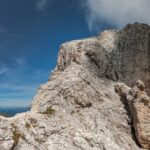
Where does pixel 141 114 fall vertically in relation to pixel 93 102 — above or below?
below

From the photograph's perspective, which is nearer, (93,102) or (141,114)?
(141,114)

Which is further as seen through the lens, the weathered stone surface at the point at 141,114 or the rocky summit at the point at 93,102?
the weathered stone surface at the point at 141,114

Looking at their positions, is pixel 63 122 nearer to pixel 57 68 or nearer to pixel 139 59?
pixel 57 68

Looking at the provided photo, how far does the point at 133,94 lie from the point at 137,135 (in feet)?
9.31

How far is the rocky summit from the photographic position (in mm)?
22547

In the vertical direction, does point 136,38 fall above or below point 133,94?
Answer: above

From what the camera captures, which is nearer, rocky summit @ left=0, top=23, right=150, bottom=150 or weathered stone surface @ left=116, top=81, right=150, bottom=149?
rocky summit @ left=0, top=23, right=150, bottom=150

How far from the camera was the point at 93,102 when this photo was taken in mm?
26422

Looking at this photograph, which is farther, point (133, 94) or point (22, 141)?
point (133, 94)

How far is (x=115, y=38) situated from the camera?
107ft

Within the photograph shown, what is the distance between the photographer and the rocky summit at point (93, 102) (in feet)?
74.0

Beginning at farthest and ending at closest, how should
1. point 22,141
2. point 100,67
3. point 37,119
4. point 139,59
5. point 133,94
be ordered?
point 139,59 < point 100,67 < point 133,94 < point 37,119 < point 22,141

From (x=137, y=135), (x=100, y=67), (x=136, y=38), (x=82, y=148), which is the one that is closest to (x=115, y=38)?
(x=136, y=38)

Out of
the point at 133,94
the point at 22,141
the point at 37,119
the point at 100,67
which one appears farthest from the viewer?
the point at 100,67
